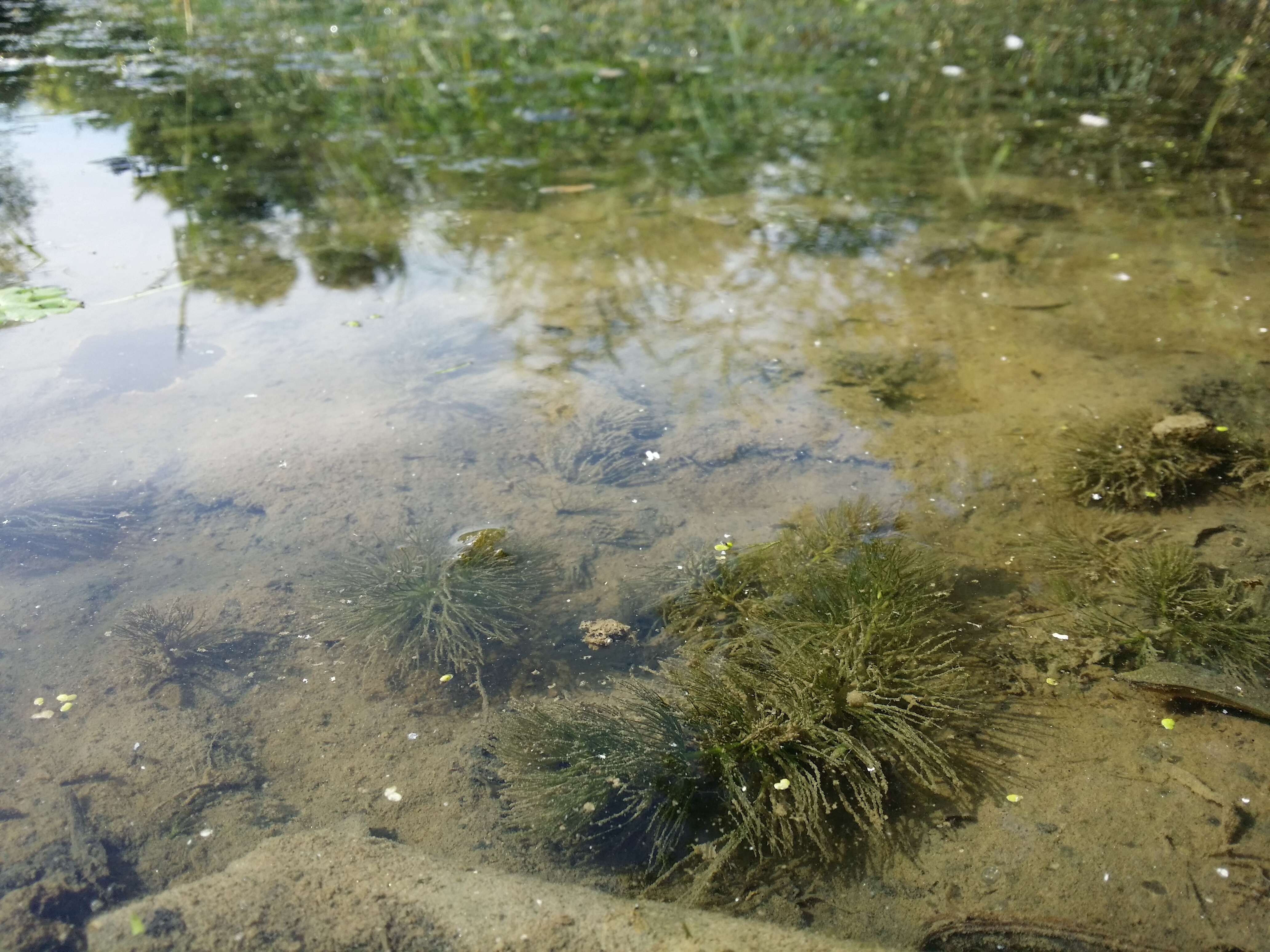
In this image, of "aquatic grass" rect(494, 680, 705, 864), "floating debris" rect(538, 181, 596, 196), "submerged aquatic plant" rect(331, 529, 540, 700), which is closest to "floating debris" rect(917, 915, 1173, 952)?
"aquatic grass" rect(494, 680, 705, 864)

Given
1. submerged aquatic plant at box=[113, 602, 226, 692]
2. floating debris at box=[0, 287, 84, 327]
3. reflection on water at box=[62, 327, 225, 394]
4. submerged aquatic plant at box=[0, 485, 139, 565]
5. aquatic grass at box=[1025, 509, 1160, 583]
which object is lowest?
submerged aquatic plant at box=[113, 602, 226, 692]

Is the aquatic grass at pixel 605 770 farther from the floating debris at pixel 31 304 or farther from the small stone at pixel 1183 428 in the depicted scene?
the floating debris at pixel 31 304

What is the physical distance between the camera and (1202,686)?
8.12 ft

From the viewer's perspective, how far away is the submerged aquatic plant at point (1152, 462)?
10.6ft

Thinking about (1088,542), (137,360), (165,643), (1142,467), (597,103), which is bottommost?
(165,643)

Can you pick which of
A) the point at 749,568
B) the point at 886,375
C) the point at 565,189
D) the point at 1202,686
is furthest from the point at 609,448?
the point at 565,189

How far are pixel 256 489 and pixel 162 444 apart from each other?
0.54m

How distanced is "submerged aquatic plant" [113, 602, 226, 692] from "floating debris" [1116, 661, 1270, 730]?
268cm

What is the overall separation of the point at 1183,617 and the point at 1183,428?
981 millimetres

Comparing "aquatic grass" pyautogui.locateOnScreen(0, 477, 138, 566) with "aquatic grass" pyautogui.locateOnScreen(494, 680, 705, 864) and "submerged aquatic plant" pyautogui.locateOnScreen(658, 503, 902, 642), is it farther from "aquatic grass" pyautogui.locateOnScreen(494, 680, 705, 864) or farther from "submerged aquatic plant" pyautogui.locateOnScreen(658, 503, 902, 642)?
"submerged aquatic plant" pyautogui.locateOnScreen(658, 503, 902, 642)

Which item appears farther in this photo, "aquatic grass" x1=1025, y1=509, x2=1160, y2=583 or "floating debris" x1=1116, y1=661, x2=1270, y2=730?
"aquatic grass" x1=1025, y1=509, x2=1160, y2=583

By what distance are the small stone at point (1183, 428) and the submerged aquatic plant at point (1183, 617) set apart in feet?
2.07

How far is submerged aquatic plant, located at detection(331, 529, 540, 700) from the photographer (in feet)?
9.14

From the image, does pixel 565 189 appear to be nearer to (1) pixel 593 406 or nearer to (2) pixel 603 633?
(1) pixel 593 406
